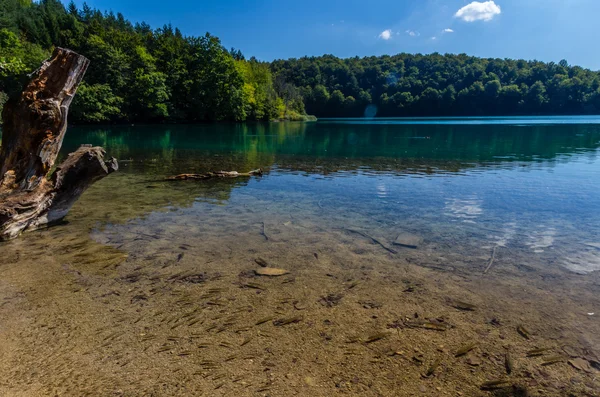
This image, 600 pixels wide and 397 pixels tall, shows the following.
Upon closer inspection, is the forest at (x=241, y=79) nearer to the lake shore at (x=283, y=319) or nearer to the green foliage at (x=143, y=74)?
the green foliage at (x=143, y=74)

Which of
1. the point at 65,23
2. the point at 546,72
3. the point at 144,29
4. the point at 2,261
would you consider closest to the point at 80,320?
the point at 2,261

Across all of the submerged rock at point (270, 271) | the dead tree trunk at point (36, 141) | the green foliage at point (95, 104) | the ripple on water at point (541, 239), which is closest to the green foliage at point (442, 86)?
the green foliage at point (95, 104)

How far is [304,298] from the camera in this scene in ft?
17.3

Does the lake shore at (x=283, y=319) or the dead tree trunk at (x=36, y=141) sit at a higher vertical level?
the dead tree trunk at (x=36, y=141)

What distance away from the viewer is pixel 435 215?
402 inches

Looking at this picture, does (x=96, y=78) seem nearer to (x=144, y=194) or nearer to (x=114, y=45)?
(x=114, y=45)

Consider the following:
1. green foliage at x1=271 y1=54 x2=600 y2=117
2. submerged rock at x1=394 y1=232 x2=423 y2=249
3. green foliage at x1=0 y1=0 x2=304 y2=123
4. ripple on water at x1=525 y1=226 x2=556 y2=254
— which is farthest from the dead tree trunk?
green foliage at x1=271 y1=54 x2=600 y2=117

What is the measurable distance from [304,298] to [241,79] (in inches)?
3400

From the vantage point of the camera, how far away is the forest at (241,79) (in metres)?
68.8

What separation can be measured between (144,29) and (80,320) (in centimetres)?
16679

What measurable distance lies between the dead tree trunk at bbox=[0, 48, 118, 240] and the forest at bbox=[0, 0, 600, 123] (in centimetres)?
534

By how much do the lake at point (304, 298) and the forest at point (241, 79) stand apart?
30.2 feet

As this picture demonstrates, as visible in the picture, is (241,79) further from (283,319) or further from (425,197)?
(283,319)

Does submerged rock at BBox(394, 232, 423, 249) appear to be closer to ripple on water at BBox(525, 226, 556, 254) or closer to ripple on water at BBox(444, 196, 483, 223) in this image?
ripple on water at BBox(525, 226, 556, 254)
